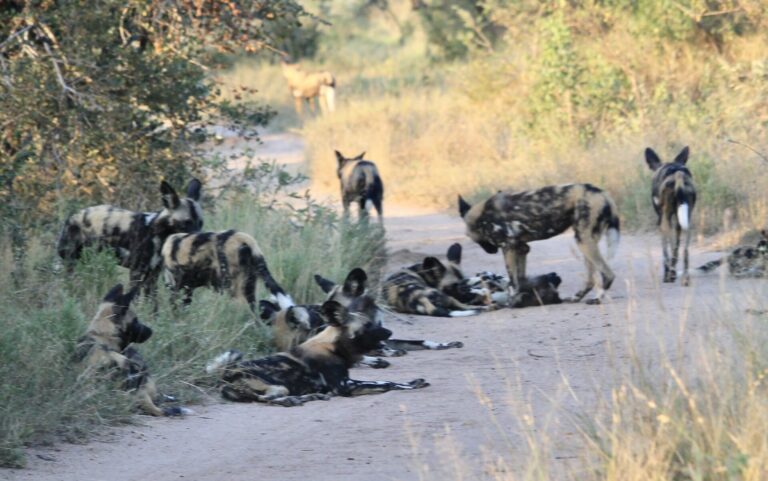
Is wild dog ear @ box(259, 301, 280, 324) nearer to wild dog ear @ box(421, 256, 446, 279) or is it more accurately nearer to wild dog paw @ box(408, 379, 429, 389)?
wild dog paw @ box(408, 379, 429, 389)

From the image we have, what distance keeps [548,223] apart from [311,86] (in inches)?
595

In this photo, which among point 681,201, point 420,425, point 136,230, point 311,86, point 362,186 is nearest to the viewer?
point 420,425

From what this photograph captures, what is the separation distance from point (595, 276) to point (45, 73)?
3.93 meters

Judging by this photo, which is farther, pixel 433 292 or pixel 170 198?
pixel 433 292

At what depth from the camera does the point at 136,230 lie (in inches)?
281

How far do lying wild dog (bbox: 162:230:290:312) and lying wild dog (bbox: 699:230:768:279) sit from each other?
3.14 meters

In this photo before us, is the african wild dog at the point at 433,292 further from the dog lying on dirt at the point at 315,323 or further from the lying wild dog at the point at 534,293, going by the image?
the dog lying on dirt at the point at 315,323

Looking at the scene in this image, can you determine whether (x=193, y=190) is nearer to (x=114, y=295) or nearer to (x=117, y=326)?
(x=114, y=295)

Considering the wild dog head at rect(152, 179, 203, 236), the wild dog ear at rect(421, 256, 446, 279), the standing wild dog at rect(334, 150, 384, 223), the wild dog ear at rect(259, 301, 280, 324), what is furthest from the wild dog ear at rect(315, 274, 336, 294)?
the standing wild dog at rect(334, 150, 384, 223)

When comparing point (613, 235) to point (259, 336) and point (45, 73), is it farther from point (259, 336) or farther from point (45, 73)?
point (45, 73)

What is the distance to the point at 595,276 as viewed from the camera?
8555 millimetres

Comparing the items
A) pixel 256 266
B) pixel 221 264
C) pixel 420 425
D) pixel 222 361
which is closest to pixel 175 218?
pixel 221 264

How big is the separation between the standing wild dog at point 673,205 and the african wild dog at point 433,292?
1.37m

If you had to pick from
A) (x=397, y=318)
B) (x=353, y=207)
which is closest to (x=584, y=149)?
(x=353, y=207)
